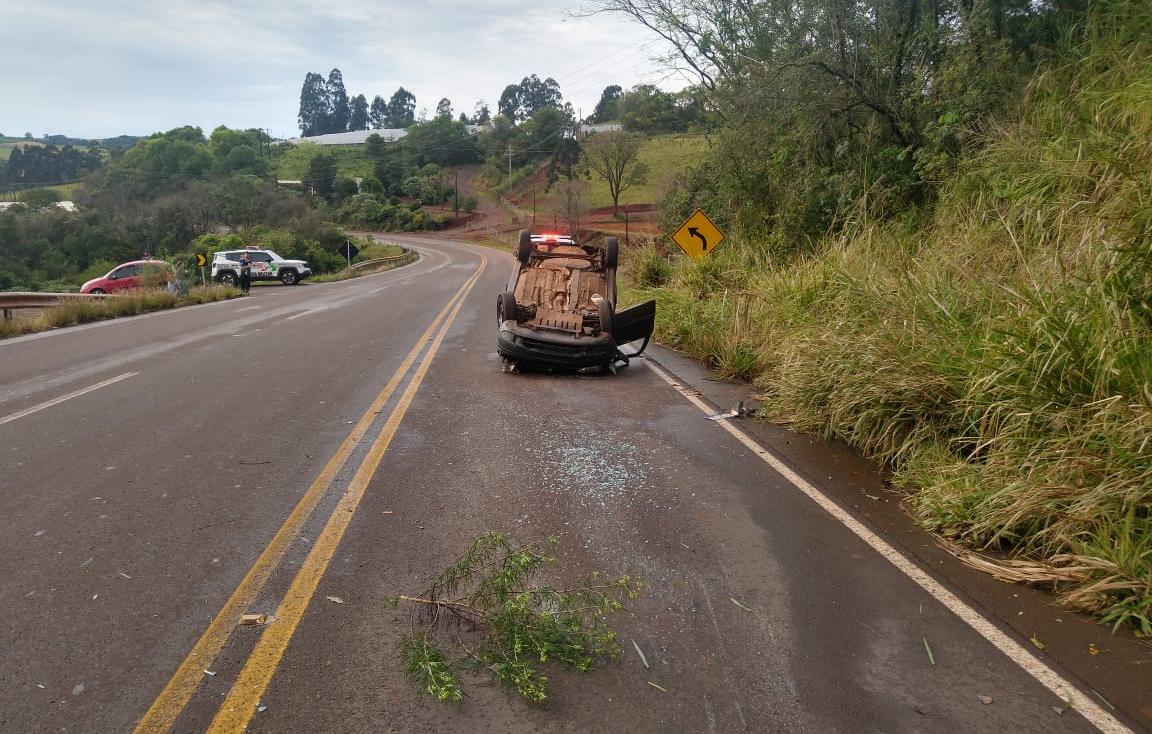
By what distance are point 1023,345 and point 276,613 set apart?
5184 millimetres

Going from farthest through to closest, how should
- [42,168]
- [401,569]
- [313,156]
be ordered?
[313,156] < [42,168] < [401,569]

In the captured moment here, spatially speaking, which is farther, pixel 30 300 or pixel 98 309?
pixel 30 300

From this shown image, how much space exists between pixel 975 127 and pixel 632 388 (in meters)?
7.07

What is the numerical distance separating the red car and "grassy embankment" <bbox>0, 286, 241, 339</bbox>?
168 inches

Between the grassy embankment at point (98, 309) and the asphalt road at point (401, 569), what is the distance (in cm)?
824

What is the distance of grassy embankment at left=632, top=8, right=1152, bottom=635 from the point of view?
14.3 ft

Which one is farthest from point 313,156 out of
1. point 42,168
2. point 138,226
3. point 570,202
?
point 570,202

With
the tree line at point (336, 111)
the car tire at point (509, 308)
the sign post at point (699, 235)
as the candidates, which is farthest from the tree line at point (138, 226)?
the tree line at point (336, 111)

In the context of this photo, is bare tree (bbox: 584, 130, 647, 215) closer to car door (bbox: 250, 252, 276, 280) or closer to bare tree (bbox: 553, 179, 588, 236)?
bare tree (bbox: 553, 179, 588, 236)

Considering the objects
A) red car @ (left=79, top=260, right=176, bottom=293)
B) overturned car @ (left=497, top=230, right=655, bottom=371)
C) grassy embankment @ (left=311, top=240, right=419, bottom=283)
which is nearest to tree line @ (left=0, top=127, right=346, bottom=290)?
grassy embankment @ (left=311, top=240, right=419, bottom=283)

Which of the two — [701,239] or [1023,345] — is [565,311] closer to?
[701,239]

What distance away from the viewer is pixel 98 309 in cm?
1841

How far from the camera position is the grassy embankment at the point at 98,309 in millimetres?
15672

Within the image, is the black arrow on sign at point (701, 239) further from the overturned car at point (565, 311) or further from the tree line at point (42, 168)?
the tree line at point (42, 168)
